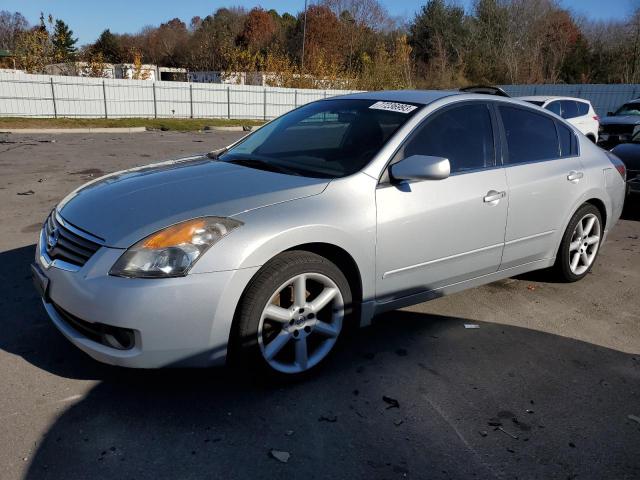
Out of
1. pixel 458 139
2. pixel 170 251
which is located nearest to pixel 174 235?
pixel 170 251

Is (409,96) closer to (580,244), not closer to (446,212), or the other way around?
(446,212)

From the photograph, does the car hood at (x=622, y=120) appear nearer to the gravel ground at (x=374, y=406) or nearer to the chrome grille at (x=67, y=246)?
the gravel ground at (x=374, y=406)

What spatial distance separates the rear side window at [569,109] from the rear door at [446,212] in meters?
9.64

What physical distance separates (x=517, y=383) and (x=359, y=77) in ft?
123

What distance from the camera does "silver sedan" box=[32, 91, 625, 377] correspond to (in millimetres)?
2627

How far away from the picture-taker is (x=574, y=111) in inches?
498

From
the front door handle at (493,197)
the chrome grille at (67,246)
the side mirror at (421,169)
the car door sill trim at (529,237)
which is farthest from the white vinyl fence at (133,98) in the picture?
the chrome grille at (67,246)

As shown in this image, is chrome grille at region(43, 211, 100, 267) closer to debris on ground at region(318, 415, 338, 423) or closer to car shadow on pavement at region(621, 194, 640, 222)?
debris on ground at region(318, 415, 338, 423)

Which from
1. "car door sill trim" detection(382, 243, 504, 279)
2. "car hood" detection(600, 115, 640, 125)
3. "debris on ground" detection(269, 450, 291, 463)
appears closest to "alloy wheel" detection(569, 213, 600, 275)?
"car door sill trim" detection(382, 243, 504, 279)

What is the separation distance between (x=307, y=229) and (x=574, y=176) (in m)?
2.74

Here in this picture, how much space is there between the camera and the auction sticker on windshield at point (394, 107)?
367 centimetres

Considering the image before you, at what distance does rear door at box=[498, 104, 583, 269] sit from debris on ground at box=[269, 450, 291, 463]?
7.65 ft

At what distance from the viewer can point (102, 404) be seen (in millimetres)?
2791

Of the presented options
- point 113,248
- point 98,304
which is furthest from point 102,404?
point 113,248
